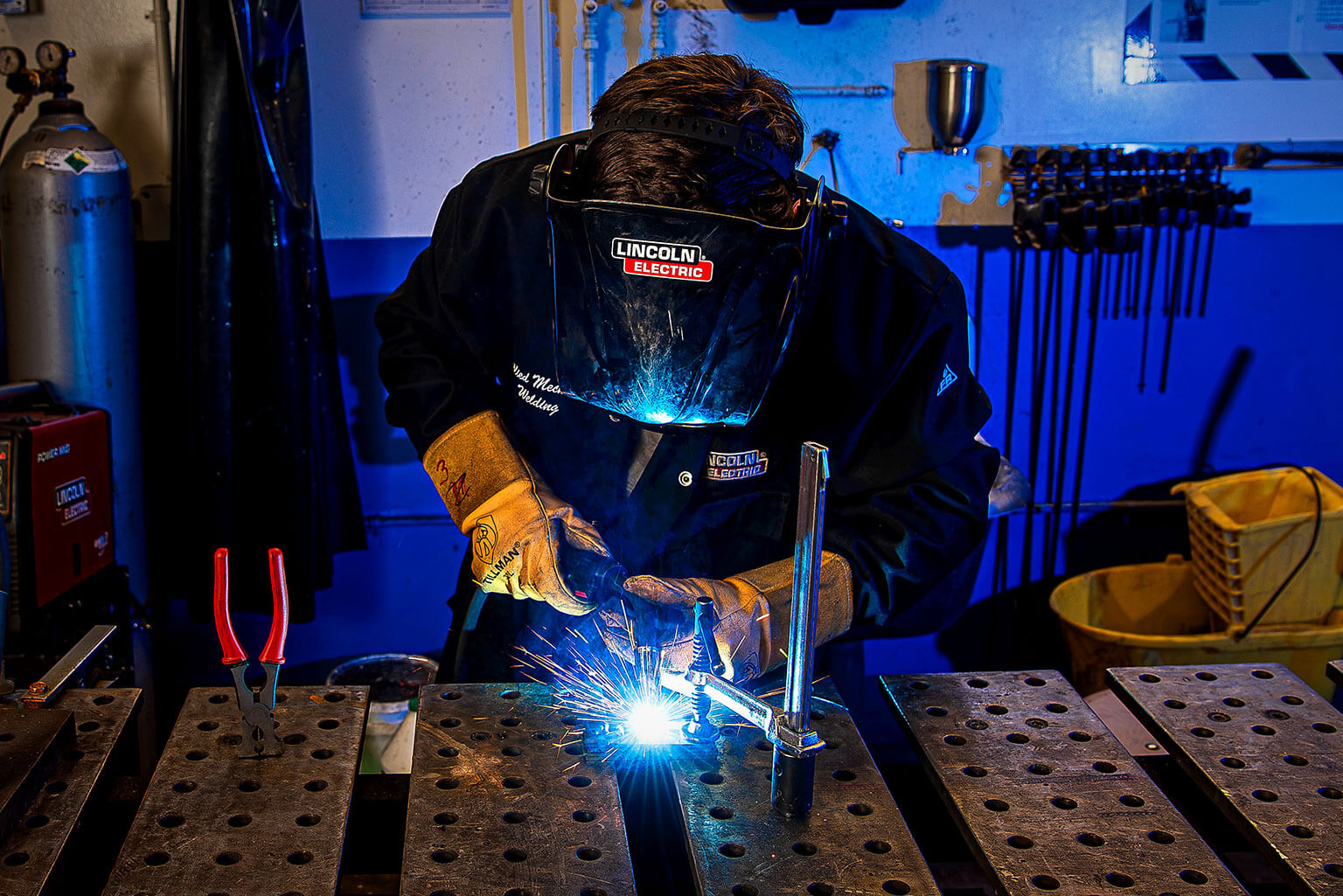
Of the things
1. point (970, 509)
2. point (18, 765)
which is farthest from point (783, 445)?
point (18, 765)

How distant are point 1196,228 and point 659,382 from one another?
2.34m

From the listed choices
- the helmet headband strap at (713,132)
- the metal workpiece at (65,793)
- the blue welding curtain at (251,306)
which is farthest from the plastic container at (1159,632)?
the metal workpiece at (65,793)

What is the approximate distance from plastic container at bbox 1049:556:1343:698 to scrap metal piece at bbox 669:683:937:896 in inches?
67.3

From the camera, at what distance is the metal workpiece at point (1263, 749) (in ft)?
3.92

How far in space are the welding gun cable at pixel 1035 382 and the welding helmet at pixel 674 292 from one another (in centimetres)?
190

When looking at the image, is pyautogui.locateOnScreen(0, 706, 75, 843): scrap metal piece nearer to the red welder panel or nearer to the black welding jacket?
the black welding jacket

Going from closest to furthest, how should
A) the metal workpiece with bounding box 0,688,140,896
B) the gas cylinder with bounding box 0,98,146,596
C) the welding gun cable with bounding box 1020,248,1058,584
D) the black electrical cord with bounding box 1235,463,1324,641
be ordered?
the metal workpiece with bounding box 0,688,140,896 → the gas cylinder with bounding box 0,98,146,596 → the black electrical cord with bounding box 1235,463,1324,641 → the welding gun cable with bounding box 1020,248,1058,584

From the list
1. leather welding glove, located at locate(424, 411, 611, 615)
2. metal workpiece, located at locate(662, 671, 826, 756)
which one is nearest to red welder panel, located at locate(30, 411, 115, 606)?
leather welding glove, located at locate(424, 411, 611, 615)

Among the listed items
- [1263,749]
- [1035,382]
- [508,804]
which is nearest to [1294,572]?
[1035,382]

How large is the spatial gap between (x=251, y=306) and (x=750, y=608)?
1.80 meters

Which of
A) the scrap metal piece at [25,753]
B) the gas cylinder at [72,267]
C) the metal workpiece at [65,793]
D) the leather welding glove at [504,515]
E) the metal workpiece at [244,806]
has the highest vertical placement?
the gas cylinder at [72,267]

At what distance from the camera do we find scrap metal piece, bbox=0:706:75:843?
115 centimetres

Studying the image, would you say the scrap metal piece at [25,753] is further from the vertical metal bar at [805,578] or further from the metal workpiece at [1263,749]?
the metal workpiece at [1263,749]

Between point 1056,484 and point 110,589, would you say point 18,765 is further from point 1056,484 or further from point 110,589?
point 1056,484
